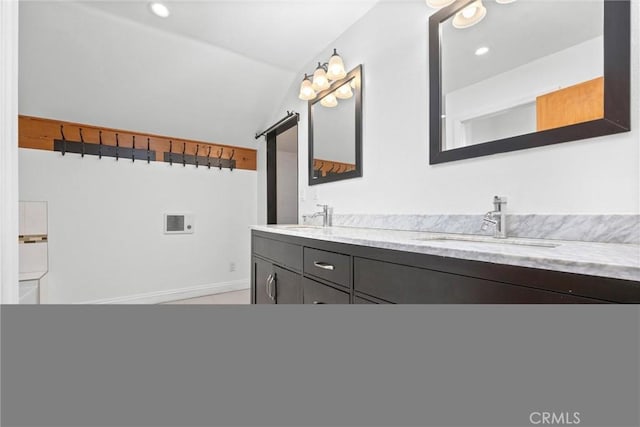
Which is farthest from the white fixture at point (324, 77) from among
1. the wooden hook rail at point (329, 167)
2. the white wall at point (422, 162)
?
the wooden hook rail at point (329, 167)

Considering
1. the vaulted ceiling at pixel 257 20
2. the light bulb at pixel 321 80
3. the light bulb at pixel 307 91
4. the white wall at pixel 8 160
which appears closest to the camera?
the white wall at pixel 8 160

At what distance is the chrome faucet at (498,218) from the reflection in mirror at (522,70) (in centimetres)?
29

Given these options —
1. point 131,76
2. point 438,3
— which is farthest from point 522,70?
point 131,76

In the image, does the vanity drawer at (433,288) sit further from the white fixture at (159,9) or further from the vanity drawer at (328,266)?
the white fixture at (159,9)

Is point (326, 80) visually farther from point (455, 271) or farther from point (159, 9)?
point (455, 271)

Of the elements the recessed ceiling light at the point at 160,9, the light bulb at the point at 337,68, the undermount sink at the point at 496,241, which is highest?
the recessed ceiling light at the point at 160,9

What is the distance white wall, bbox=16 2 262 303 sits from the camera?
7.50 feet

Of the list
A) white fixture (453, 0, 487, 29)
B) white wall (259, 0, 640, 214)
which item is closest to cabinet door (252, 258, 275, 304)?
white wall (259, 0, 640, 214)

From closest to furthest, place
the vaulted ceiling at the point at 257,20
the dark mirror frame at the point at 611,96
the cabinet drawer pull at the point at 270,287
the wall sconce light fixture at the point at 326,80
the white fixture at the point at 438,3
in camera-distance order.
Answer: the dark mirror frame at the point at 611,96
the white fixture at the point at 438,3
the cabinet drawer pull at the point at 270,287
the vaulted ceiling at the point at 257,20
the wall sconce light fixture at the point at 326,80

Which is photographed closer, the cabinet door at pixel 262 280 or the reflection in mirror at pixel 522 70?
the reflection in mirror at pixel 522 70

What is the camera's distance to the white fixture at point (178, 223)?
10.7 feet

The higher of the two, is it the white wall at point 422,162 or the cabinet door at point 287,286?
the white wall at point 422,162

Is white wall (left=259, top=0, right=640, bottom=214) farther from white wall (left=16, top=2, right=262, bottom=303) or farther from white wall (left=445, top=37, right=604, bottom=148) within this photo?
white wall (left=16, top=2, right=262, bottom=303)
